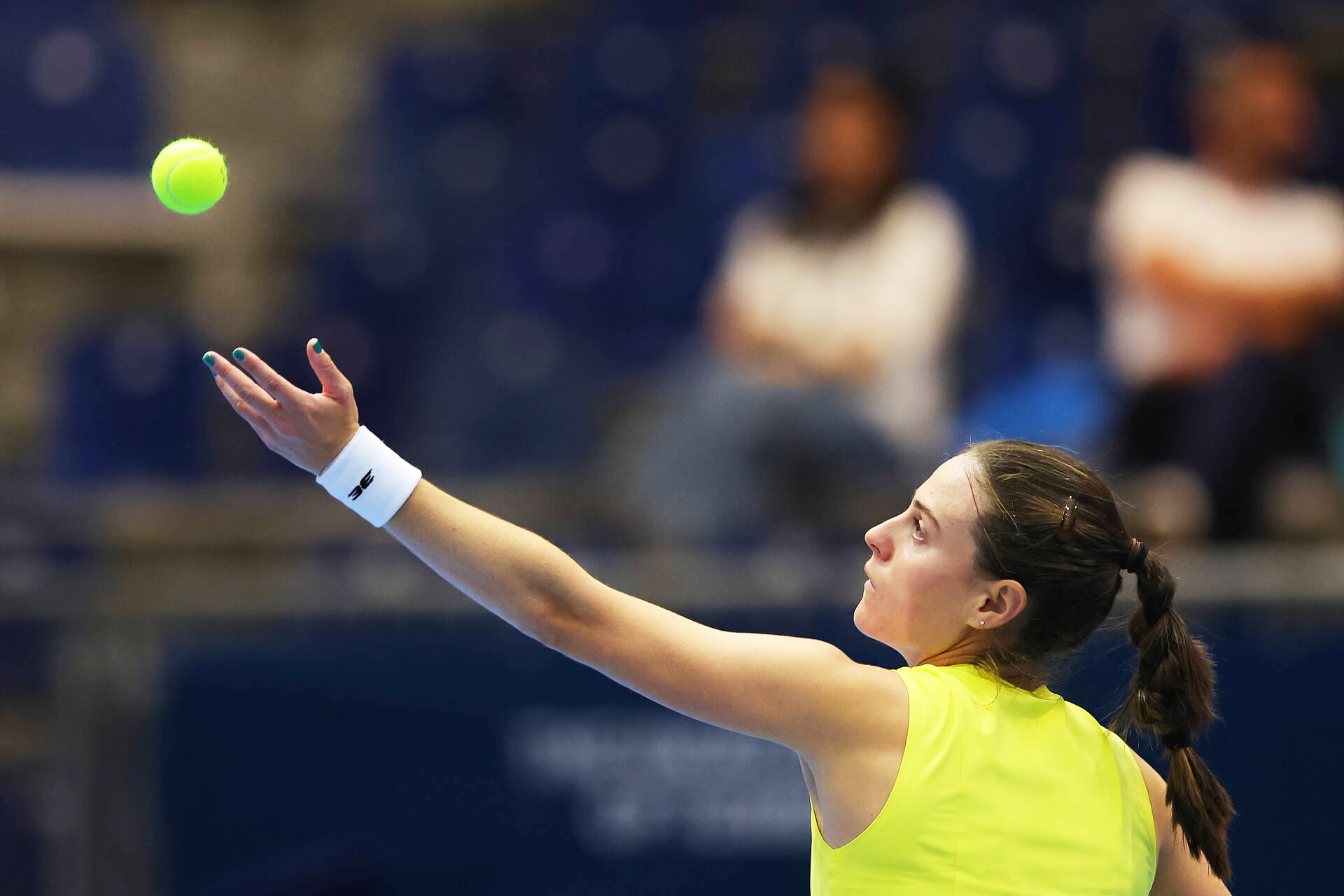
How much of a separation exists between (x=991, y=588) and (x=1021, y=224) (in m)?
4.79

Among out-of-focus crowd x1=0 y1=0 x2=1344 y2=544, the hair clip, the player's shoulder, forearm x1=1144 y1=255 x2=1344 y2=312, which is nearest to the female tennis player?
the hair clip

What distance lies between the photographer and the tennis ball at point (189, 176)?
2.84m

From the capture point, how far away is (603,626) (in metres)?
2.48

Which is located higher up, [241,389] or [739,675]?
[241,389]

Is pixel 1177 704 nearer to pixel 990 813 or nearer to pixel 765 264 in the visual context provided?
pixel 990 813

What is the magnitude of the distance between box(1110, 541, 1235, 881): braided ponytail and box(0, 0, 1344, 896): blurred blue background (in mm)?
867

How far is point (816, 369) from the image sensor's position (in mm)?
6145

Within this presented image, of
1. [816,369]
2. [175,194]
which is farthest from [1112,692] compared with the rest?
[175,194]

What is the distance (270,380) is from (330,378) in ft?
0.34

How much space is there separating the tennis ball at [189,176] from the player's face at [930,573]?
1.31 meters

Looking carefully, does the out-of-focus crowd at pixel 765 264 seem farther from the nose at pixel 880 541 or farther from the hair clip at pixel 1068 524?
the hair clip at pixel 1068 524

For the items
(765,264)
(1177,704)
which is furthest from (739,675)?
(765,264)

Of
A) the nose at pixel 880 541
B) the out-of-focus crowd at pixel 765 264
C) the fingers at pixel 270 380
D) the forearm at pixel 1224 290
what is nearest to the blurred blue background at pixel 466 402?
the out-of-focus crowd at pixel 765 264

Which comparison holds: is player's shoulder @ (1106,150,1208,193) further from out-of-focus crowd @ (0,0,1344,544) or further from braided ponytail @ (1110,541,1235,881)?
braided ponytail @ (1110,541,1235,881)
